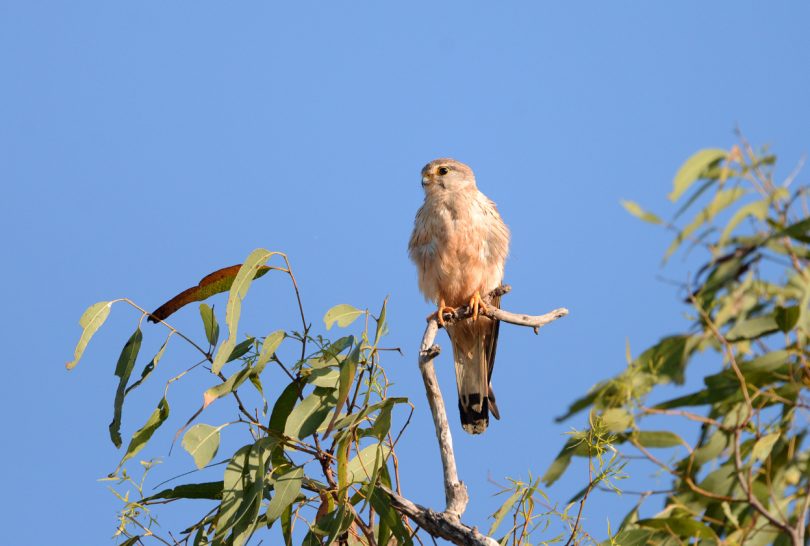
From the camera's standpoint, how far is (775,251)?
72.0 inches

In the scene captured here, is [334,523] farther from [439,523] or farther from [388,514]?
[439,523]

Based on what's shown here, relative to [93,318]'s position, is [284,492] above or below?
below

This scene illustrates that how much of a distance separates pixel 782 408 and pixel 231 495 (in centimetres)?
146

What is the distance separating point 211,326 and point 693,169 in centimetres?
155

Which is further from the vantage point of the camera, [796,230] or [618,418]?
[618,418]

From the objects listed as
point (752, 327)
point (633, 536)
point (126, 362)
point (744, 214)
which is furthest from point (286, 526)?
point (744, 214)

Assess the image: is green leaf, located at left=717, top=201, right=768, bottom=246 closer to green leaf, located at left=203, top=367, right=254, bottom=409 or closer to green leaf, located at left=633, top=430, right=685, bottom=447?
green leaf, located at left=633, top=430, right=685, bottom=447

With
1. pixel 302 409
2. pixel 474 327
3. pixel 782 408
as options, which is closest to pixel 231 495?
pixel 302 409

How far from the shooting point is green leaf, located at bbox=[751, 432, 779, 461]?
1.95 meters

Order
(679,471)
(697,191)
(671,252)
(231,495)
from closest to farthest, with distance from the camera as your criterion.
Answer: (671,252) < (697,191) < (679,471) < (231,495)

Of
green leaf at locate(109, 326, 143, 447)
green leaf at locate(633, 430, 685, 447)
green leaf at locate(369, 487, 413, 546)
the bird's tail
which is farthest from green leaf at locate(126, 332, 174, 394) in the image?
the bird's tail

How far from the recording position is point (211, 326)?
9.36ft

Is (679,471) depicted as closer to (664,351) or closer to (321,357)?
(664,351)

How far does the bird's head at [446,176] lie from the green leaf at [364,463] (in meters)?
2.64
